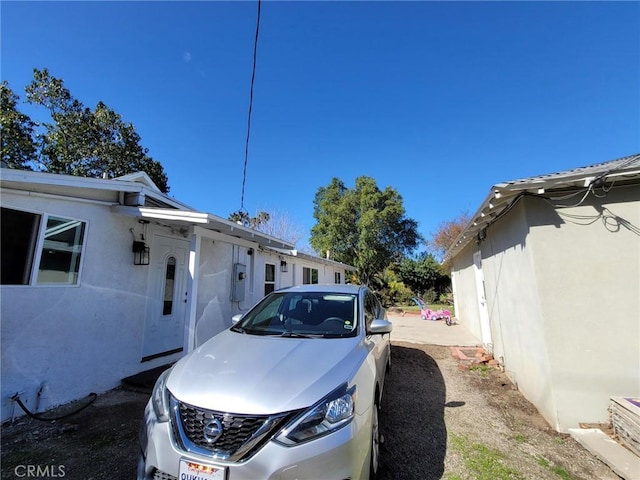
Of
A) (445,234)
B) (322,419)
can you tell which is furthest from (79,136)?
(445,234)

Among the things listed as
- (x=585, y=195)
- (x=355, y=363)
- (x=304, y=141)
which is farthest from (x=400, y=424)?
(x=304, y=141)

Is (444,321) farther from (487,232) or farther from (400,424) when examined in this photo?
(400,424)

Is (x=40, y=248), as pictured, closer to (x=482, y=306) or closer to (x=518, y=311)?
(x=518, y=311)

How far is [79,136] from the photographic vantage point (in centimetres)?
1461

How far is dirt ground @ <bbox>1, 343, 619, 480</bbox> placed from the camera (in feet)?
8.55

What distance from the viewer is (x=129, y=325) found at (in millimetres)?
4816

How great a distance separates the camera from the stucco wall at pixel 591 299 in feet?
11.3

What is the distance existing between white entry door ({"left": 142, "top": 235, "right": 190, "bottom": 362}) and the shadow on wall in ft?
13.5

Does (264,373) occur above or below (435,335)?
above

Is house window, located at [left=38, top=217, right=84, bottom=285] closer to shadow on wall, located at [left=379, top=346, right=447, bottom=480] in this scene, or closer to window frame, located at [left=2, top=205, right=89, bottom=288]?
window frame, located at [left=2, top=205, right=89, bottom=288]

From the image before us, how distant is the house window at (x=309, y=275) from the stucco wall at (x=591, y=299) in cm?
1041

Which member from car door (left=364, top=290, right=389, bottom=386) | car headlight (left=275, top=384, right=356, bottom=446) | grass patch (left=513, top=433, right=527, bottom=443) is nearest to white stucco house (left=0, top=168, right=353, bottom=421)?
car door (left=364, top=290, right=389, bottom=386)

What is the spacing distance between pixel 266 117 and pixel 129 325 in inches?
268

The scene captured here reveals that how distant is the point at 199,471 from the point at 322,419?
738 millimetres
